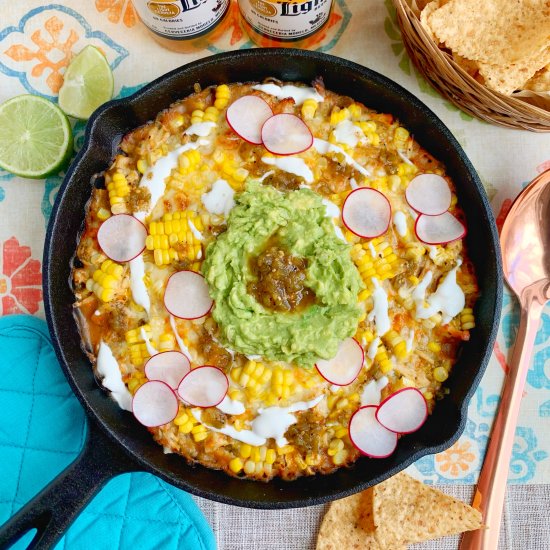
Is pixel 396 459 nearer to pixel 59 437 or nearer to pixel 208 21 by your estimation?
pixel 59 437

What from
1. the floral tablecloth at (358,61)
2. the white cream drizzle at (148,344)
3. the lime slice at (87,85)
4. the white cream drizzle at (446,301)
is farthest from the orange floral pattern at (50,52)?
the white cream drizzle at (446,301)

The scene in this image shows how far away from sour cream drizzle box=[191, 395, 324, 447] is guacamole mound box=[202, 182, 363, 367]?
0.85 ft

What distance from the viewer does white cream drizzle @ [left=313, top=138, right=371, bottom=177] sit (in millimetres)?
2842

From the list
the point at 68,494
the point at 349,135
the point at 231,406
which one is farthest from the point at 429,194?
the point at 68,494

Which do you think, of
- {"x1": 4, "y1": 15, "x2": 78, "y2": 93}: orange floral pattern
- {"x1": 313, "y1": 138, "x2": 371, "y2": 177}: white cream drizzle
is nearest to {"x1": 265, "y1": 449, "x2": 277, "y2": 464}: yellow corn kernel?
{"x1": 313, "y1": 138, "x2": 371, "y2": 177}: white cream drizzle

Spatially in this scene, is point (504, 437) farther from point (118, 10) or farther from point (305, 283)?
point (118, 10)

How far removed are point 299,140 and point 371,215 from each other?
0.46 metres

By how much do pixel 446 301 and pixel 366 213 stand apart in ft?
1.75

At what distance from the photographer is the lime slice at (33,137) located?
3.10 metres

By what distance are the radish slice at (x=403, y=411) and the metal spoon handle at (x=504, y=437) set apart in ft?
2.11

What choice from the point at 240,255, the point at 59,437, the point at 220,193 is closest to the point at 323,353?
the point at 240,255

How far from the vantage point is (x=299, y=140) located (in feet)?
9.30

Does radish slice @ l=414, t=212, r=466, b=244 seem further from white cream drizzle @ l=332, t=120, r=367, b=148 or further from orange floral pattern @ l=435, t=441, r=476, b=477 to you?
orange floral pattern @ l=435, t=441, r=476, b=477

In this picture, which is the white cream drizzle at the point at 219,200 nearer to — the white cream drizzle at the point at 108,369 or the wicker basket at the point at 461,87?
the white cream drizzle at the point at 108,369
